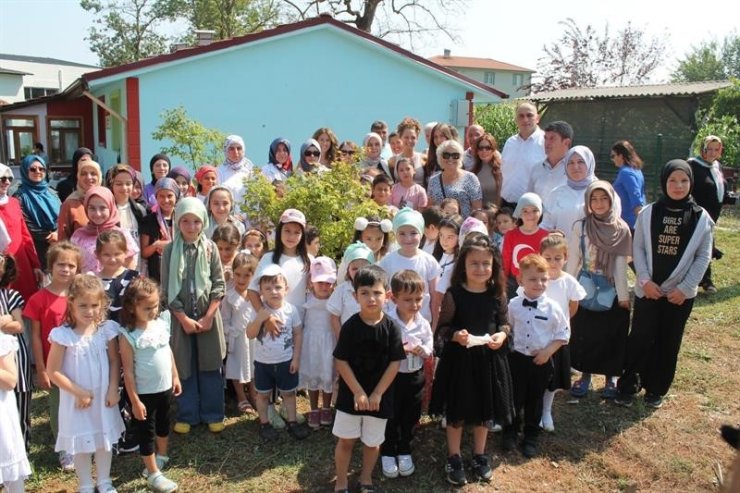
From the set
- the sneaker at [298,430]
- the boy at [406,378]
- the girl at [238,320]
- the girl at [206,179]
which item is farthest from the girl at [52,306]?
the girl at [206,179]

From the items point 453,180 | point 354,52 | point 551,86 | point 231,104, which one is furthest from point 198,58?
point 551,86

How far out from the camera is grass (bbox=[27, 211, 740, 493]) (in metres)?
3.83

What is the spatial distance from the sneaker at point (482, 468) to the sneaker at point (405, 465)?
1.27ft

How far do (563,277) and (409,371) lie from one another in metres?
1.39

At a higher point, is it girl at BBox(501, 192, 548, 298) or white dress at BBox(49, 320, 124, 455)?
girl at BBox(501, 192, 548, 298)

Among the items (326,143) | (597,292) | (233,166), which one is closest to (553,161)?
(597,292)

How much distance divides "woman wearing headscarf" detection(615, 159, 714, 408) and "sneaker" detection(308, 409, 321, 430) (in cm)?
236

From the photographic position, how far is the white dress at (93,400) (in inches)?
136

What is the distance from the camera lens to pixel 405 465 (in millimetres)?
3889

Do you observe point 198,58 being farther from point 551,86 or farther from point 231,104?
point 551,86

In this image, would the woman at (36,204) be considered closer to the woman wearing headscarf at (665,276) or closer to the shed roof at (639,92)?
the woman wearing headscarf at (665,276)

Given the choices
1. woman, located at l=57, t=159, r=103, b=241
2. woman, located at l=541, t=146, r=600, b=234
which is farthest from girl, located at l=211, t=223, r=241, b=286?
woman, located at l=541, t=146, r=600, b=234

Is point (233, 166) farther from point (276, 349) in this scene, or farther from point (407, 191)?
point (276, 349)

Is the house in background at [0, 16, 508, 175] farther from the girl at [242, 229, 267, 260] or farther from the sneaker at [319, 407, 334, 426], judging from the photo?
the sneaker at [319, 407, 334, 426]
